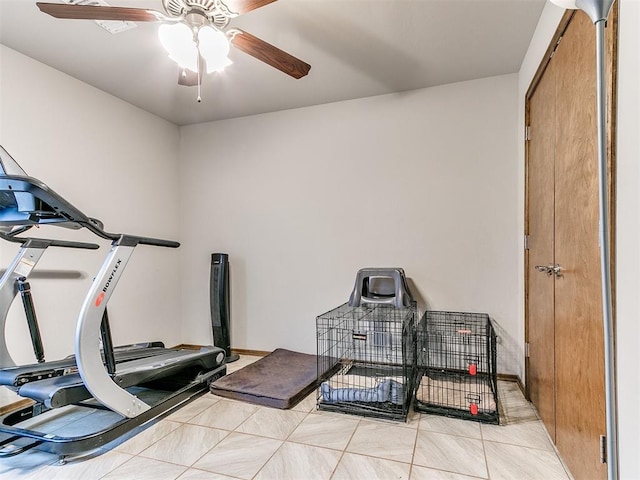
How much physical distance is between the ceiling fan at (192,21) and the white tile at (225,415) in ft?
6.95

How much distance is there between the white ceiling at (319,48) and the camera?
2.11 m

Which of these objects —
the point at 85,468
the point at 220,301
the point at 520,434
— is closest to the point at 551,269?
the point at 520,434

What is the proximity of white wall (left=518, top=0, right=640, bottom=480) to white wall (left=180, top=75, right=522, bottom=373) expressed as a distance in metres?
1.80

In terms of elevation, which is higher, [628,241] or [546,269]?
[628,241]

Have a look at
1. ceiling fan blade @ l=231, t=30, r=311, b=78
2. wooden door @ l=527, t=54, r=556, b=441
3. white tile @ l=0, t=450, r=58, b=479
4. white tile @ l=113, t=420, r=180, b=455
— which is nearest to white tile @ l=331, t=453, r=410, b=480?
wooden door @ l=527, t=54, r=556, b=441

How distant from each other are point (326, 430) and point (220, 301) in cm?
182

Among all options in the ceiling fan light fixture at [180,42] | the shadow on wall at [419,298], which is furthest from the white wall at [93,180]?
the shadow on wall at [419,298]

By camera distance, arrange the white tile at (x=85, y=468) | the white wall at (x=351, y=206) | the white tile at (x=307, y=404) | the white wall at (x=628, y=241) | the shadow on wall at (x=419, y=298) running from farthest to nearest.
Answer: the shadow on wall at (x=419, y=298), the white wall at (x=351, y=206), the white tile at (x=307, y=404), the white tile at (x=85, y=468), the white wall at (x=628, y=241)

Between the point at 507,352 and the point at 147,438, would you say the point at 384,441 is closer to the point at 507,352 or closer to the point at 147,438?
the point at 147,438

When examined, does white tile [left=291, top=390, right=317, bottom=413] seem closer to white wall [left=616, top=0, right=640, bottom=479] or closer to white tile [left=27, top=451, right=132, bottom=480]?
white tile [left=27, top=451, right=132, bottom=480]

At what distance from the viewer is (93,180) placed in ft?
10.0

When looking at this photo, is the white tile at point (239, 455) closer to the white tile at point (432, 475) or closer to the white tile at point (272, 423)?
the white tile at point (272, 423)

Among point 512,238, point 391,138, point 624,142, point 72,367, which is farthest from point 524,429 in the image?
point 72,367

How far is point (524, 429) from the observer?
207 cm
